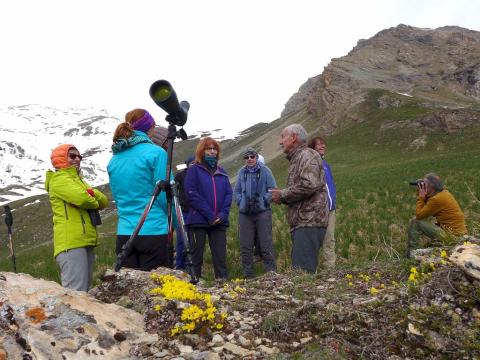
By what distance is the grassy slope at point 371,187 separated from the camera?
358 inches

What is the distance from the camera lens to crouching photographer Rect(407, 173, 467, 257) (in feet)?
24.4

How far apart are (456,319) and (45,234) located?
54598 mm

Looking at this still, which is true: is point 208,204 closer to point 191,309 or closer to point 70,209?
point 70,209

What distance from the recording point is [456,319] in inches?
98.3

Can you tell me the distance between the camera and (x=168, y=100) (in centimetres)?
429

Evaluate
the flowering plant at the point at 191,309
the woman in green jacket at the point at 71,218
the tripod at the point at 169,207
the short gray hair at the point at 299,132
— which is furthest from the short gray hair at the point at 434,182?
the woman in green jacket at the point at 71,218

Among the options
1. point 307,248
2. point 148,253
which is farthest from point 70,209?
point 307,248

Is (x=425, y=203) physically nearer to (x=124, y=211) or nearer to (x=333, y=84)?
(x=124, y=211)

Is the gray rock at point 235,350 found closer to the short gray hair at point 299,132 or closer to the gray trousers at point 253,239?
the short gray hair at point 299,132

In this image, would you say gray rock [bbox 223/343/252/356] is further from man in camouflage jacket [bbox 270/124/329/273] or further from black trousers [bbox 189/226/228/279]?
black trousers [bbox 189/226/228/279]

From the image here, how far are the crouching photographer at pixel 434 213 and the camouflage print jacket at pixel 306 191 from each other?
2805 millimetres

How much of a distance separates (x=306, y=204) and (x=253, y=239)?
88.2 inches

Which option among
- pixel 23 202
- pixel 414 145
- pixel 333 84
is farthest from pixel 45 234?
pixel 23 202

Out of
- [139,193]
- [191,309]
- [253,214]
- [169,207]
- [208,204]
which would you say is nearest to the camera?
[191,309]
